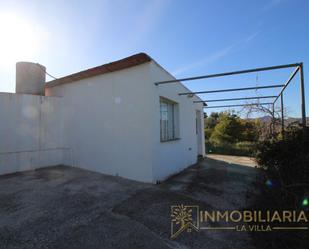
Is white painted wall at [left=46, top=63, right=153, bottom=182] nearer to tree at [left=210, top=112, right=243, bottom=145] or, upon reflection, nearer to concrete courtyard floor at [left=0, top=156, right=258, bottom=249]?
concrete courtyard floor at [left=0, top=156, right=258, bottom=249]

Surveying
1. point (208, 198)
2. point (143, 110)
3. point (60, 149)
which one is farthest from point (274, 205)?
point (60, 149)

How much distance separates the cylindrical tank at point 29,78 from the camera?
6.05m

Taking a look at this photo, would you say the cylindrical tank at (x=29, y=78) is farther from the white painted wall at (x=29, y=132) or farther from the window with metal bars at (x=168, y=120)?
the window with metal bars at (x=168, y=120)

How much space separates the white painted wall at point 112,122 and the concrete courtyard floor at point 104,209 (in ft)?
1.84

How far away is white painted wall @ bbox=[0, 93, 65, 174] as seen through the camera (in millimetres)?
5262

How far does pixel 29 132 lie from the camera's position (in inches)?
224

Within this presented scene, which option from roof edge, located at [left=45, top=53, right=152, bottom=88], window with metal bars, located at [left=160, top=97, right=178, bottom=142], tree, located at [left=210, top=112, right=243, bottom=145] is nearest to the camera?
roof edge, located at [left=45, top=53, right=152, bottom=88]

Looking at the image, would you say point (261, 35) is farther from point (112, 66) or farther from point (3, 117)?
point (3, 117)

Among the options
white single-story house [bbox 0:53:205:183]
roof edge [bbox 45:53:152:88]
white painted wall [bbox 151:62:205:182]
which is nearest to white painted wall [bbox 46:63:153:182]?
white single-story house [bbox 0:53:205:183]

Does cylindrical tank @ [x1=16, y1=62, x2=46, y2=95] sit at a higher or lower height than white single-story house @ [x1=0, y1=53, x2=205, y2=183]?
higher

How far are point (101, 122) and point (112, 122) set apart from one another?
509 millimetres

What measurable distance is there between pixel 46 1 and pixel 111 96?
2.82 m

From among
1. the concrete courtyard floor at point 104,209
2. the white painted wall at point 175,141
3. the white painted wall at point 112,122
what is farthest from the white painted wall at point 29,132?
the white painted wall at point 175,141

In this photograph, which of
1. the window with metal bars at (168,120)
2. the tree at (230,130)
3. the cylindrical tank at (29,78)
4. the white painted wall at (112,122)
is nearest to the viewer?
the white painted wall at (112,122)
